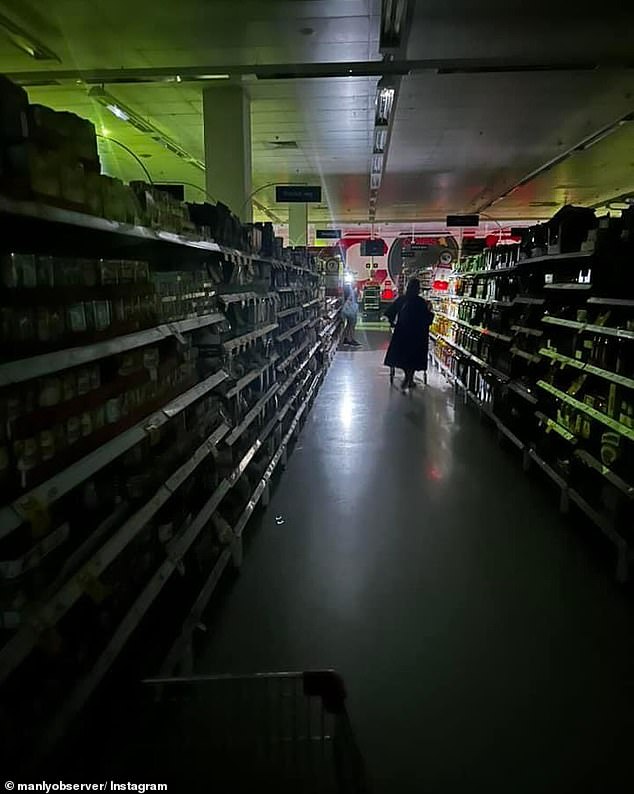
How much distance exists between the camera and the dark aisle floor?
88.7 inches

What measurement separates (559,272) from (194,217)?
134 inches

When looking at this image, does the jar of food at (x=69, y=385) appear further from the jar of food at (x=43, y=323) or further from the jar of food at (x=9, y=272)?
the jar of food at (x=9, y=272)

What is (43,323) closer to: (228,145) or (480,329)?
(228,145)

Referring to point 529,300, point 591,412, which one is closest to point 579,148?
point 529,300

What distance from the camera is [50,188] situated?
169 centimetres

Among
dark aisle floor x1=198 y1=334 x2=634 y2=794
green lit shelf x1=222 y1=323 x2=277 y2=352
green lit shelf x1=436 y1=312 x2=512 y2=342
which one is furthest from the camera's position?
green lit shelf x1=436 y1=312 x2=512 y2=342

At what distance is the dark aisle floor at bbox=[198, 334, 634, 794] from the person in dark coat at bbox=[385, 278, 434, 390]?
14.8ft

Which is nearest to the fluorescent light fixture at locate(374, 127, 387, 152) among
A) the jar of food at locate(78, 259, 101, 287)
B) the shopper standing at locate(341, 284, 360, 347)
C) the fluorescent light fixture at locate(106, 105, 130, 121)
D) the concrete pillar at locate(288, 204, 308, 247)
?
the fluorescent light fixture at locate(106, 105, 130, 121)

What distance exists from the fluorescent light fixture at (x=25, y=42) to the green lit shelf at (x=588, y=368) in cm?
509

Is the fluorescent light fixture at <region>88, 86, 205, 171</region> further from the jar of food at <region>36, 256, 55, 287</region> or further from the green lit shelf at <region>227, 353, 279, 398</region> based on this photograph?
the jar of food at <region>36, 256, 55, 287</region>

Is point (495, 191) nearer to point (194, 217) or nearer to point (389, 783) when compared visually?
point (194, 217)

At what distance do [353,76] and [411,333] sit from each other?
464cm

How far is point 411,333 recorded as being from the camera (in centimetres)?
973

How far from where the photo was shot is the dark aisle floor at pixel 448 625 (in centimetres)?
225
